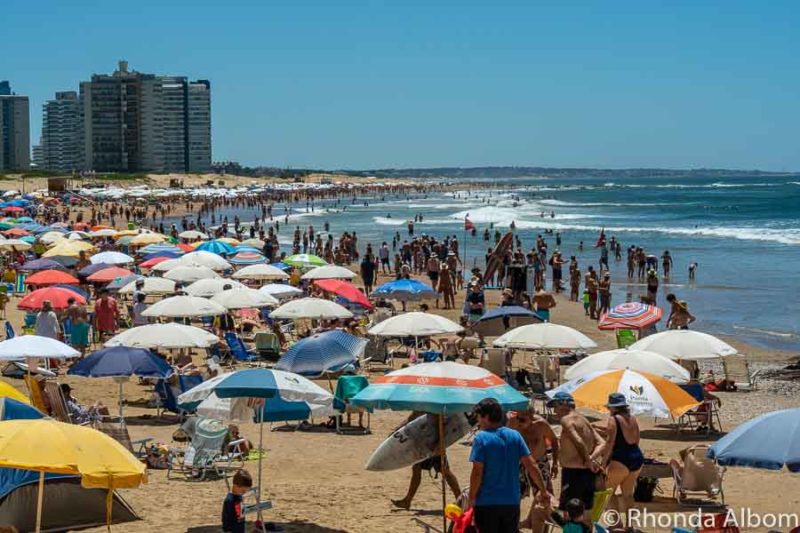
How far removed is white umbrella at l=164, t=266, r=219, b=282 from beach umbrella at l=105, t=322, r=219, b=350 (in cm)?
837

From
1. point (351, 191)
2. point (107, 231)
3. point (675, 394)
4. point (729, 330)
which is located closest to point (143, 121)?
point (351, 191)

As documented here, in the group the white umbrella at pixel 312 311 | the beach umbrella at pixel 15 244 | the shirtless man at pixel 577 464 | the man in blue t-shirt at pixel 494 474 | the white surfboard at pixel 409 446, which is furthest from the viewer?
the beach umbrella at pixel 15 244

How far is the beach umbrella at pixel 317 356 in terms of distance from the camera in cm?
1295

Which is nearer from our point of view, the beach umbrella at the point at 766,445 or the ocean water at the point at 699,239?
the beach umbrella at the point at 766,445

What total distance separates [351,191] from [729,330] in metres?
103

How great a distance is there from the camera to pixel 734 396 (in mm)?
15172

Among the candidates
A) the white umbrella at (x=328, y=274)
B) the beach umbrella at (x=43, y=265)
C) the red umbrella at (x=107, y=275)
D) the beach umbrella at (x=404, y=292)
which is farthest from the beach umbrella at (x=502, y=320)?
the beach umbrella at (x=43, y=265)

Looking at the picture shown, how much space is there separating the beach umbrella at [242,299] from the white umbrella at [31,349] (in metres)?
5.75

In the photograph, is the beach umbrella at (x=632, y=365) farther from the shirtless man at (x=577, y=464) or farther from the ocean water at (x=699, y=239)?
the ocean water at (x=699, y=239)

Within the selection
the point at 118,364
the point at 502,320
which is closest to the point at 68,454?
the point at 118,364

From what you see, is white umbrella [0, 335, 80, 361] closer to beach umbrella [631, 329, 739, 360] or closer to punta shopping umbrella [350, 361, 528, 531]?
punta shopping umbrella [350, 361, 528, 531]

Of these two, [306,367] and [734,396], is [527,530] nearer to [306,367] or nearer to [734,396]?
[306,367]

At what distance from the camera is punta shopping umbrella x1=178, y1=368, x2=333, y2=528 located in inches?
345

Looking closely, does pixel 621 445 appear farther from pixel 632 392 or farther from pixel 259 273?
pixel 259 273
